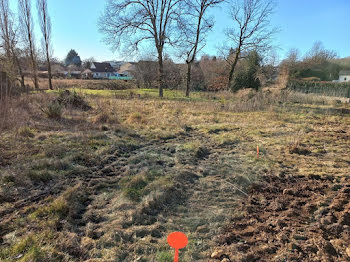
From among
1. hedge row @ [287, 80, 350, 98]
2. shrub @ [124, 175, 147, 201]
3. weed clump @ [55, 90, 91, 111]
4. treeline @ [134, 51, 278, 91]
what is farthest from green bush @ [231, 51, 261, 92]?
shrub @ [124, 175, 147, 201]

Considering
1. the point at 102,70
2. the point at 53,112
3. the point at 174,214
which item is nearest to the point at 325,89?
the point at 53,112

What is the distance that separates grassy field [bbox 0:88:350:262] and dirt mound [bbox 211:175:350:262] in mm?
39

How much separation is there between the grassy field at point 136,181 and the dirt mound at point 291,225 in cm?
4

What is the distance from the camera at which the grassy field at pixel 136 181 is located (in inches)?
89.4

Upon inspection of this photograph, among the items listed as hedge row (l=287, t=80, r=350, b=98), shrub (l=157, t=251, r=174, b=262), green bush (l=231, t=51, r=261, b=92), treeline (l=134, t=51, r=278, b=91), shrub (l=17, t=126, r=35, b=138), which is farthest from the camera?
treeline (l=134, t=51, r=278, b=91)

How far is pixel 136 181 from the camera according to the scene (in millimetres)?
3605

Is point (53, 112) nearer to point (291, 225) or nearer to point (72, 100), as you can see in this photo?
point (72, 100)

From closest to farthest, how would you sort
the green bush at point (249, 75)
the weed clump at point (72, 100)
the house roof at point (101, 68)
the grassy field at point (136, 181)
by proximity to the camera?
the grassy field at point (136, 181) → the weed clump at point (72, 100) → the green bush at point (249, 75) → the house roof at point (101, 68)

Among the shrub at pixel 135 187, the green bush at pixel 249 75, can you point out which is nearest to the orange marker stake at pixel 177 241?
the shrub at pixel 135 187

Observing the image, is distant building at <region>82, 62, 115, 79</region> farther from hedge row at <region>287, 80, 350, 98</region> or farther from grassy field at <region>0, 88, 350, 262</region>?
grassy field at <region>0, 88, 350, 262</region>

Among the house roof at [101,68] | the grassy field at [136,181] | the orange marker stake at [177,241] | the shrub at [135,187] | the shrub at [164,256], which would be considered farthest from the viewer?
the house roof at [101,68]

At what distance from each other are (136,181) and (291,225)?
7.75ft

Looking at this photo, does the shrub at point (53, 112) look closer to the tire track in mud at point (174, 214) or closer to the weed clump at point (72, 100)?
the weed clump at point (72, 100)

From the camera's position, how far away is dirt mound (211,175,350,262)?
7.17 ft
